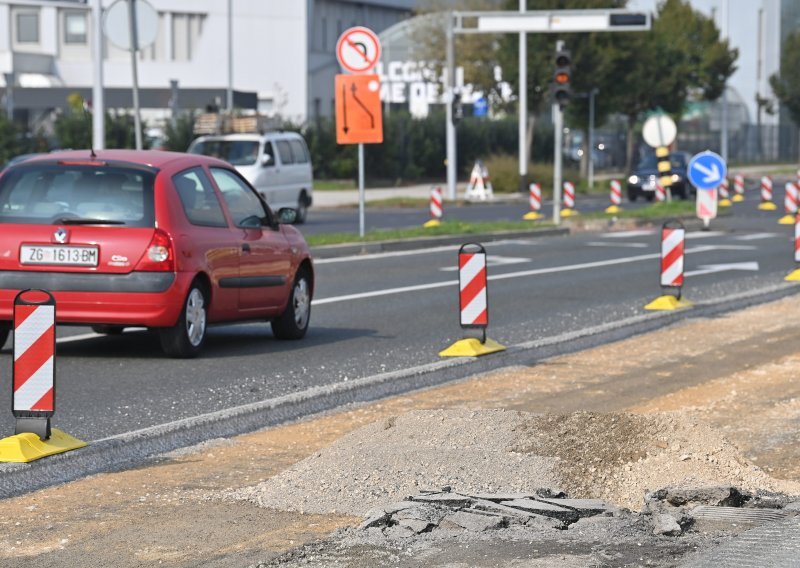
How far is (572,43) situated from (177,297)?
4807cm

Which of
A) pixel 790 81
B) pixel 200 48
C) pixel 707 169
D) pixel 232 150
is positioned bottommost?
pixel 707 169

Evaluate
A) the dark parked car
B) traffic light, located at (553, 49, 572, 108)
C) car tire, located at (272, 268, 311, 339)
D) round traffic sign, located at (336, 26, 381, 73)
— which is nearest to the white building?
the dark parked car

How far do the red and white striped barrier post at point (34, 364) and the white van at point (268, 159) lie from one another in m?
24.1

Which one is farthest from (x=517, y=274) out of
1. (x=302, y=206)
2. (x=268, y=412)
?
(x=302, y=206)

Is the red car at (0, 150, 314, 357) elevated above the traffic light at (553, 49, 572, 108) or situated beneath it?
situated beneath

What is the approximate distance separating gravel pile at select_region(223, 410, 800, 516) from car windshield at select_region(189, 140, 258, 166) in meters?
24.6

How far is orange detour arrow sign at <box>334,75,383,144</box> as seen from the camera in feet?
77.8

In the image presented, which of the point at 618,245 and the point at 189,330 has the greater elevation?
the point at 189,330

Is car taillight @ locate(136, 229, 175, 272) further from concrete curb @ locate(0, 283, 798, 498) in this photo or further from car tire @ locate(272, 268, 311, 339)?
car tire @ locate(272, 268, 311, 339)

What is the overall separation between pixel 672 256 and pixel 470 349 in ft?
15.5

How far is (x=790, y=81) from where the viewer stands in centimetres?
9806

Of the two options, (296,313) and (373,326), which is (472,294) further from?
(373,326)

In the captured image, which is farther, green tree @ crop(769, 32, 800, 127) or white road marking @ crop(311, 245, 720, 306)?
green tree @ crop(769, 32, 800, 127)

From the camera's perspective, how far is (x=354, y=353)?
12.3 metres
